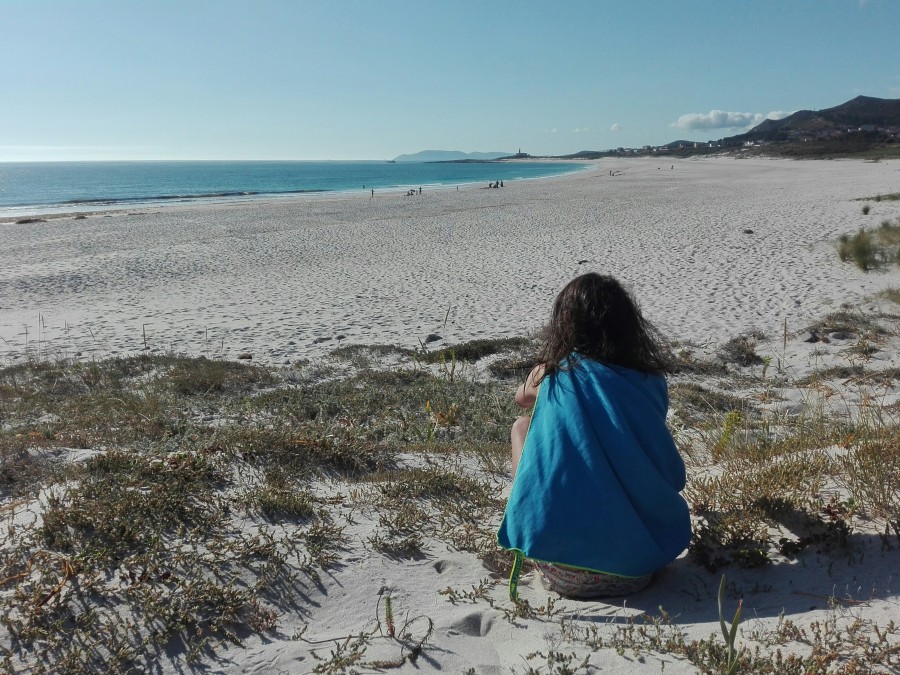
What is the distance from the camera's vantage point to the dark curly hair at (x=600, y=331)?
246 cm

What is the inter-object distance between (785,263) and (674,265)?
187cm

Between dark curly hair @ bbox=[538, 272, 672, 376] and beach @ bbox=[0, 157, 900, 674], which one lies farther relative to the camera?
dark curly hair @ bbox=[538, 272, 672, 376]

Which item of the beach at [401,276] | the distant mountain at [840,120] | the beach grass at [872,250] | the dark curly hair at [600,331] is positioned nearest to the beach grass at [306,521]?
the dark curly hair at [600,331]

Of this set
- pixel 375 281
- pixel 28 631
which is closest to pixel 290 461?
pixel 28 631

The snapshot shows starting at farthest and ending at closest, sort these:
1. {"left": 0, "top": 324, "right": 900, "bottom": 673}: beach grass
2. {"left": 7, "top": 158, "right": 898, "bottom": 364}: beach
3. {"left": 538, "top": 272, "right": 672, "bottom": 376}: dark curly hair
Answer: {"left": 7, "top": 158, "right": 898, "bottom": 364}: beach < {"left": 538, "top": 272, "right": 672, "bottom": 376}: dark curly hair < {"left": 0, "top": 324, "right": 900, "bottom": 673}: beach grass

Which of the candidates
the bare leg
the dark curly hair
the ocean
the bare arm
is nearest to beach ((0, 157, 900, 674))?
the bare leg

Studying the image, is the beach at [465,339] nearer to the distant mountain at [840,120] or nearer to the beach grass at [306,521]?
the beach grass at [306,521]

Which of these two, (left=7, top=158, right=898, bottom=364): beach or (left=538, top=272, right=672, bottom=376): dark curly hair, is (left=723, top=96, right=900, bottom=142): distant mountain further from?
(left=538, top=272, right=672, bottom=376): dark curly hair

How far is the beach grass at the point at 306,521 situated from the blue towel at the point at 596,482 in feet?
0.71

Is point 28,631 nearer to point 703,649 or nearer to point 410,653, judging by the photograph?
point 410,653

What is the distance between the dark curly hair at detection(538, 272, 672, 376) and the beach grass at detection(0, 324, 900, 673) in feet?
2.58

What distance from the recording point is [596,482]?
2230 mm

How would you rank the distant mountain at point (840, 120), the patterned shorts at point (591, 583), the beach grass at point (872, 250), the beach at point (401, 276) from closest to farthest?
the patterned shorts at point (591, 583), the beach at point (401, 276), the beach grass at point (872, 250), the distant mountain at point (840, 120)

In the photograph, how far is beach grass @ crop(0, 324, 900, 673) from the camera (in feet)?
6.82
